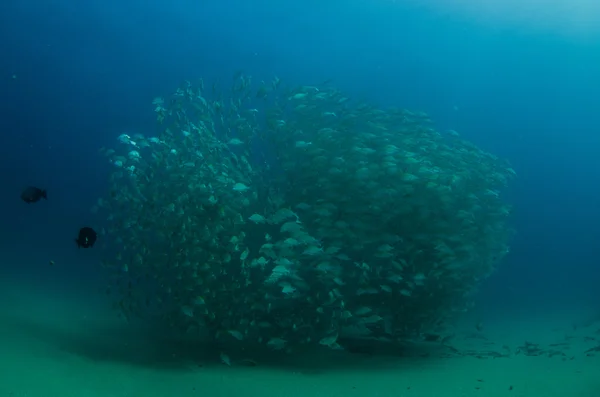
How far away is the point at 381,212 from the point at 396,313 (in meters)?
2.39

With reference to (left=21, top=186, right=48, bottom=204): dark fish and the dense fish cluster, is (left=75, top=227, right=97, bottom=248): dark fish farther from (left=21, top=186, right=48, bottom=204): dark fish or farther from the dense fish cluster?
the dense fish cluster

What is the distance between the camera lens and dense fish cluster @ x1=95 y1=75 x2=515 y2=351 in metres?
8.65

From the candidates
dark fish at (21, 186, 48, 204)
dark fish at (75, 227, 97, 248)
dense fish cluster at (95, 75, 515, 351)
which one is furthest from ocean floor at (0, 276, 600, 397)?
dark fish at (21, 186, 48, 204)

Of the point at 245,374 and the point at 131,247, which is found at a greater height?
the point at 131,247

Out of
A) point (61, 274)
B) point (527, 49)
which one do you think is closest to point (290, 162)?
point (61, 274)

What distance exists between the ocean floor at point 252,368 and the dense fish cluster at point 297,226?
0.69 metres

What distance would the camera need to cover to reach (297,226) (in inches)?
321

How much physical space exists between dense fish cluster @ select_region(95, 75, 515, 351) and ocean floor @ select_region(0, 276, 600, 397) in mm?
687

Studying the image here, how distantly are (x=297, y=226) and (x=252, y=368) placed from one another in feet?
9.30

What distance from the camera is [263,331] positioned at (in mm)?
9227

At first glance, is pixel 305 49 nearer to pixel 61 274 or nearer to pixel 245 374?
pixel 61 274

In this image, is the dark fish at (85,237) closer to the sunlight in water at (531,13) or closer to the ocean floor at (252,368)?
the ocean floor at (252,368)

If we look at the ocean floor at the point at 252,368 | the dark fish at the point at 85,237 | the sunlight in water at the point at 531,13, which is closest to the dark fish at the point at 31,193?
the dark fish at the point at 85,237

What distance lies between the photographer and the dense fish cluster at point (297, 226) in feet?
28.4
